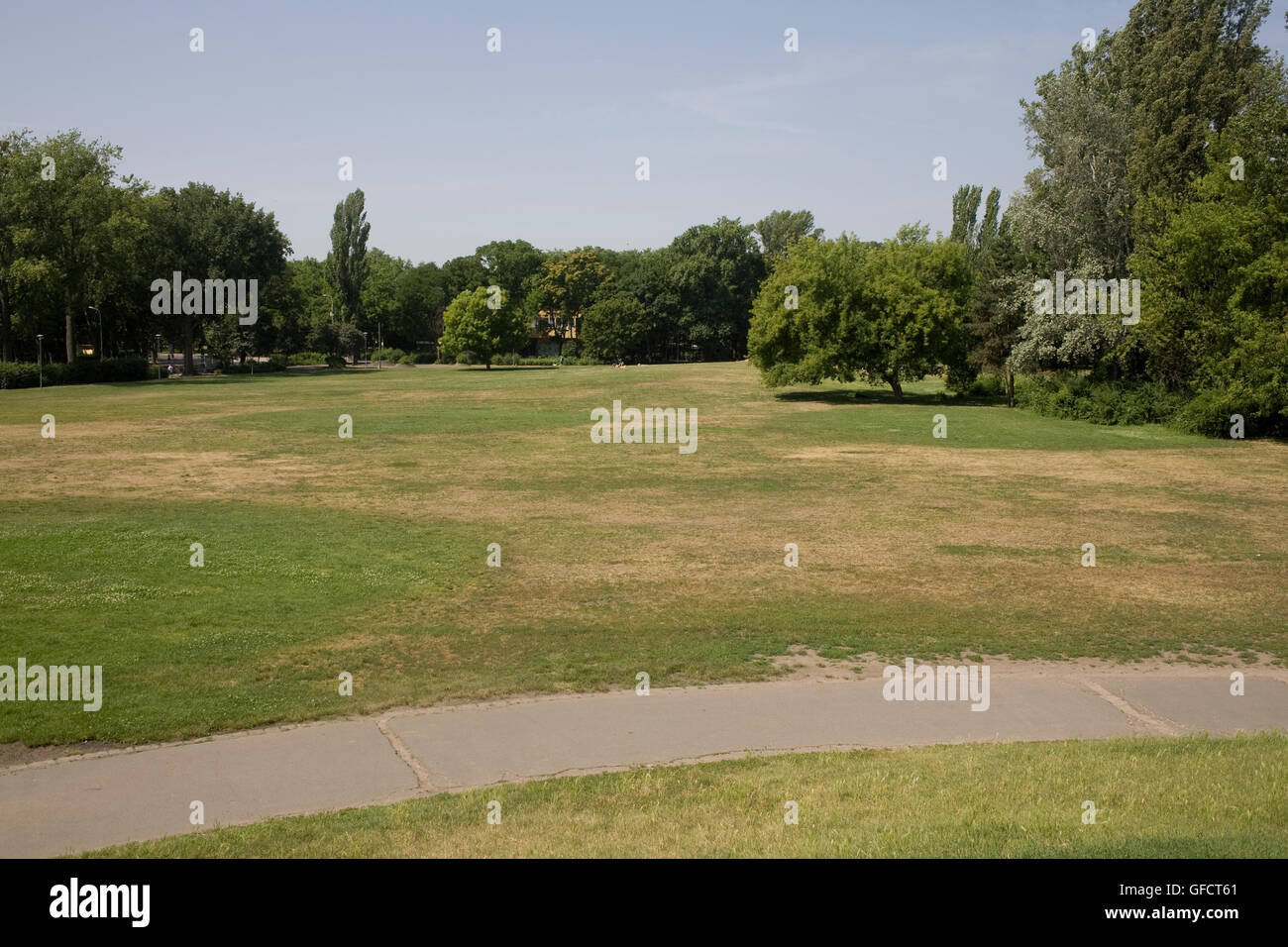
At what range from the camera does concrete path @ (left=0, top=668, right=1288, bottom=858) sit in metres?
6.99

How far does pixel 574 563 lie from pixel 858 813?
1055cm

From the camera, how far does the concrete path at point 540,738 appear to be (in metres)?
6.99

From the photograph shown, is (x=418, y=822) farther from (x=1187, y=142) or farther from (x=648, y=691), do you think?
(x=1187, y=142)

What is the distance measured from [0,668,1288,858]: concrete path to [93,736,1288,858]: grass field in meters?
0.53

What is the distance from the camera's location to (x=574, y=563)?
→ 1658 centimetres

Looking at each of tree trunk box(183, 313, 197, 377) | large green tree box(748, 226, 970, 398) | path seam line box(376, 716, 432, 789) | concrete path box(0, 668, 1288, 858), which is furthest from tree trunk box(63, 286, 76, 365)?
concrete path box(0, 668, 1288, 858)

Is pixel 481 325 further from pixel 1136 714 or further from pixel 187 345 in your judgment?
pixel 1136 714

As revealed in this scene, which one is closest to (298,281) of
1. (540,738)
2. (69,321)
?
(69,321)

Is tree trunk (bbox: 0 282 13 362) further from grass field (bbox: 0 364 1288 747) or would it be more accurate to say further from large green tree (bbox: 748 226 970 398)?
large green tree (bbox: 748 226 970 398)

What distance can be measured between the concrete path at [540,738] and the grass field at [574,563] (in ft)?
2.34

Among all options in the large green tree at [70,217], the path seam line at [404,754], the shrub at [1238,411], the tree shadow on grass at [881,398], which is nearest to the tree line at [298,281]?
the large green tree at [70,217]

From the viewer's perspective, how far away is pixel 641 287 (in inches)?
4906

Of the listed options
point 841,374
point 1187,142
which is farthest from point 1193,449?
point 841,374

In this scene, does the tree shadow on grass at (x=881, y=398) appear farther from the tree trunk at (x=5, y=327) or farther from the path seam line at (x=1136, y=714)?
the tree trunk at (x=5, y=327)
